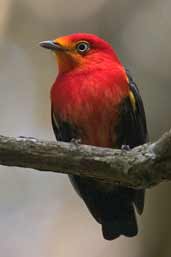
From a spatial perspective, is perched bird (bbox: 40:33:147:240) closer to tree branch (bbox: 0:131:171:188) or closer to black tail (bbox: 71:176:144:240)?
black tail (bbox: 71:176:144:240)

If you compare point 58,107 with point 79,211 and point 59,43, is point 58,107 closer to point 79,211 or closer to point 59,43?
point 59,43

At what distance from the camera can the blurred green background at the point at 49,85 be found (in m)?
4.92

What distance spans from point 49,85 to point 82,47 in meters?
1.28

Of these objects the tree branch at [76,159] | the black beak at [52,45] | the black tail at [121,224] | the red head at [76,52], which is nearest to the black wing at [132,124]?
the black tail at [121,224]

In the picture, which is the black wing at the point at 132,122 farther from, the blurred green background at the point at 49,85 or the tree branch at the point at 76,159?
the tree branch at the point at 76,159

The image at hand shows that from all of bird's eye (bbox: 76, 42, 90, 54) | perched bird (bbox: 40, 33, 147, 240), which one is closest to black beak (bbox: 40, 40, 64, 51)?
perched bird (bbox: 40, 33, 147, 240)

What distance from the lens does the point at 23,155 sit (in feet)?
10.1

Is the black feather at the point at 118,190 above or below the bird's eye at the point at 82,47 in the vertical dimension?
below

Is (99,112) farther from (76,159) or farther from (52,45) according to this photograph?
(76,159)

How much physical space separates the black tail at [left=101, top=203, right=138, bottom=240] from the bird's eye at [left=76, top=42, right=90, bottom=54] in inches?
39.0

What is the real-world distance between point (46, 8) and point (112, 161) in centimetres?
291

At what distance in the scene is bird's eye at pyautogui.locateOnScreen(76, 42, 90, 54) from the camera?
4327mm

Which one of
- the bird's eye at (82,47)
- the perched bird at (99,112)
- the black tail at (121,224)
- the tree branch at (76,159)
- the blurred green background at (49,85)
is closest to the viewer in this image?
the tree branch at (76,159)

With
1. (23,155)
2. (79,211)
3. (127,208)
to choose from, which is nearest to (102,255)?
(127,208)
